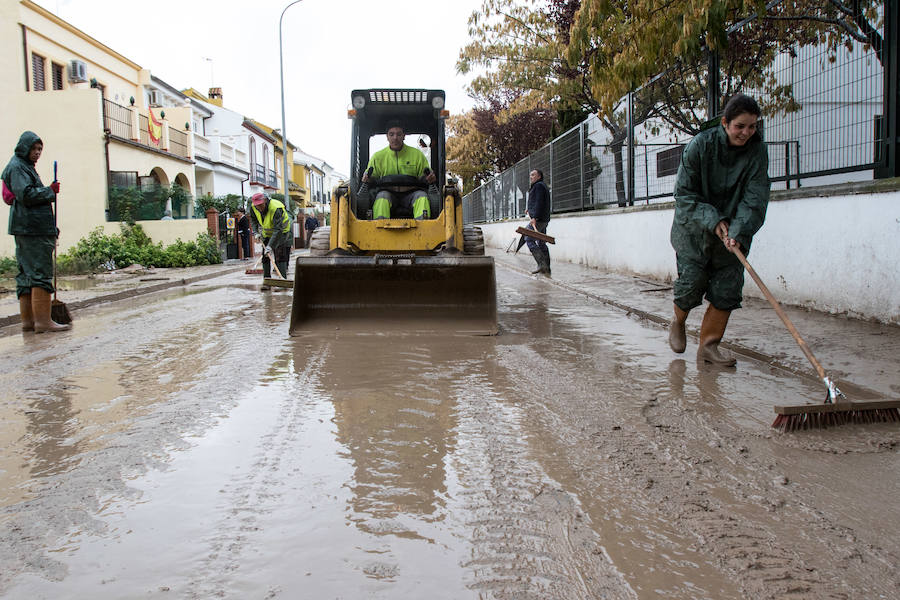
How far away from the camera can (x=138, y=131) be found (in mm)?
25484

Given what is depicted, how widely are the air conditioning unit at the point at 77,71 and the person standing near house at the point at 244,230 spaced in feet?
21.6

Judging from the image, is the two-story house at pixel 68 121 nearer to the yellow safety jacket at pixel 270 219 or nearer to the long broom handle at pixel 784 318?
the yellow safety jacket at pixel 270 219

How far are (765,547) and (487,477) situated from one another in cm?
112

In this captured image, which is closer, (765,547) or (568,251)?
(765,547)

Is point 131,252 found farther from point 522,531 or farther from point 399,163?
point 522,531

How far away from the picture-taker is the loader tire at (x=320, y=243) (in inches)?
315

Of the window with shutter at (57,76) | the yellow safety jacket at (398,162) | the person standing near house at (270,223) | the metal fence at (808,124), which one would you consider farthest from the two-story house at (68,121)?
the yellow safety jacket at (398,162)

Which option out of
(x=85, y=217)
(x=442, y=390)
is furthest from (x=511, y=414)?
(x=85, y=217)

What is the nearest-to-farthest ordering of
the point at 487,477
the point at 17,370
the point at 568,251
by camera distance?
the point at 487,477 < the point at 17,370 < the point at 568,251

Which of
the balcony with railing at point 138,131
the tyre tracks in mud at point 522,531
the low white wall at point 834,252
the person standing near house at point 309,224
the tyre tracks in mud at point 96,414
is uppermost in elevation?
the balcony with railing at point 138,131

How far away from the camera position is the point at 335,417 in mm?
4000

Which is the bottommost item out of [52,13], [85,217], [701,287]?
[701,287]

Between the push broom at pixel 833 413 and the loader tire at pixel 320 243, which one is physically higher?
the loader tire at pixel 320 243

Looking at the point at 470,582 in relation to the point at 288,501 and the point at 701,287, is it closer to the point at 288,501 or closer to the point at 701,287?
the point at 288,501
